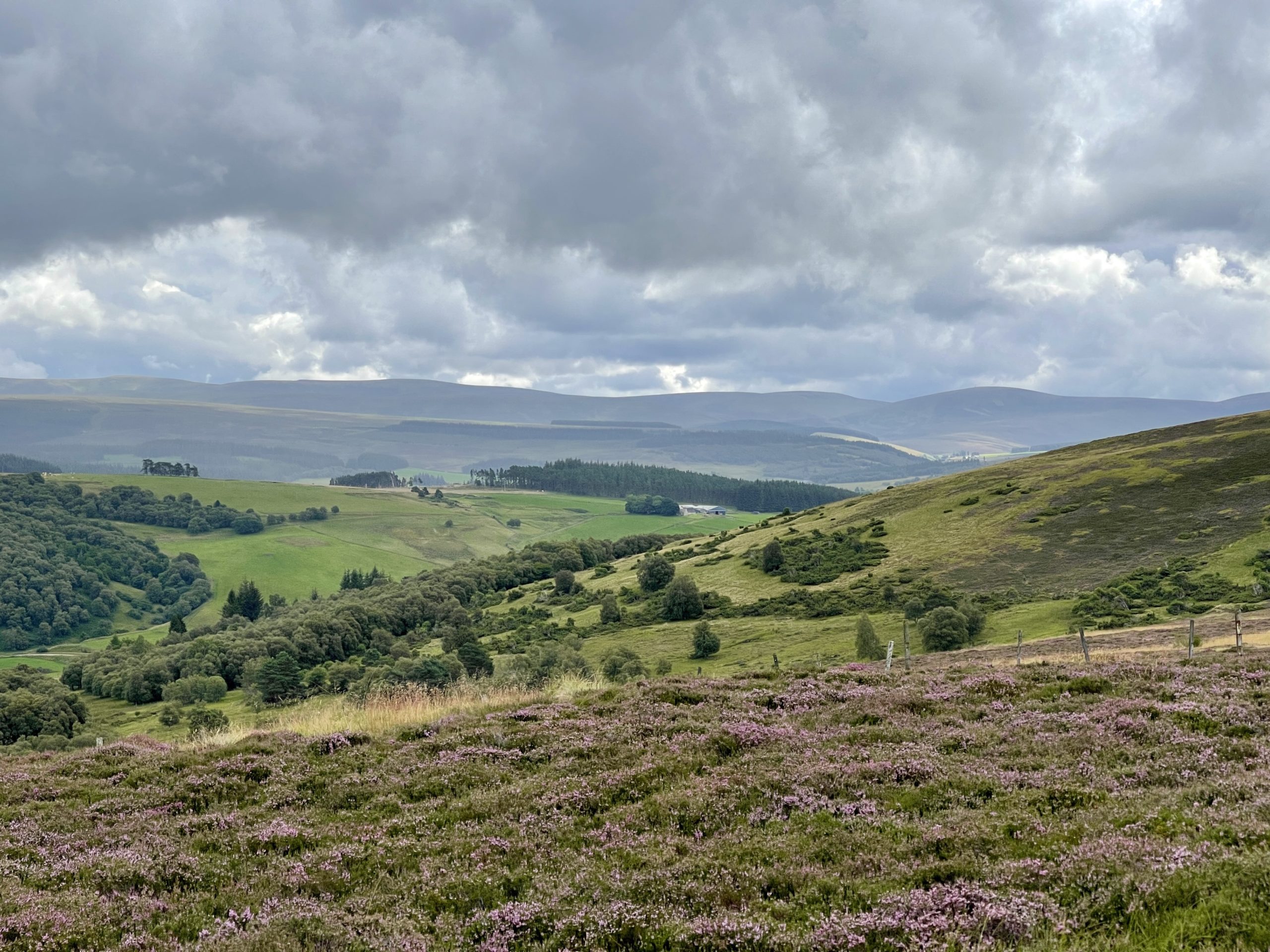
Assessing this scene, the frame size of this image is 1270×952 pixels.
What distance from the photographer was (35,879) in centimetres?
1184

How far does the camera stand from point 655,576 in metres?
103

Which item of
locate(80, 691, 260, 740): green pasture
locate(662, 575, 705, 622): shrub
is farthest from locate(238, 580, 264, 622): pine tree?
locate(662, 575, 705, 622): shrub

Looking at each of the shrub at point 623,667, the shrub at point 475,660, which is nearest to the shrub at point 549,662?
the shrub at point 623,667

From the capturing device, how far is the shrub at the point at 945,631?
50.7 metres

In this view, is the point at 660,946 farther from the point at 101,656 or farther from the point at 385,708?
the point at 101,656

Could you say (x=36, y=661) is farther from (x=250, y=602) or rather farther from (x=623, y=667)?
(x=623, y=667)

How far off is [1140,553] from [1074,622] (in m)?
22.8

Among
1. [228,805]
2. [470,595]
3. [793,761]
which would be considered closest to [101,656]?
[470,595]

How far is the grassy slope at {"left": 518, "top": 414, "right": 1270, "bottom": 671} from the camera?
60688mm

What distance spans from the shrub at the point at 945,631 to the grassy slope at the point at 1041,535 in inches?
93.4

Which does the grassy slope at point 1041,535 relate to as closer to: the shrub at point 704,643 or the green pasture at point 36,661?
the shrub at point 704,643

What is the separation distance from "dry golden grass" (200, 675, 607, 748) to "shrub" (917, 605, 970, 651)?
3136cm

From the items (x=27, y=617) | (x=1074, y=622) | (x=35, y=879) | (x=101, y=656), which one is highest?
(x=35, y=879)

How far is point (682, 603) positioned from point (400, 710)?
6327 cm
